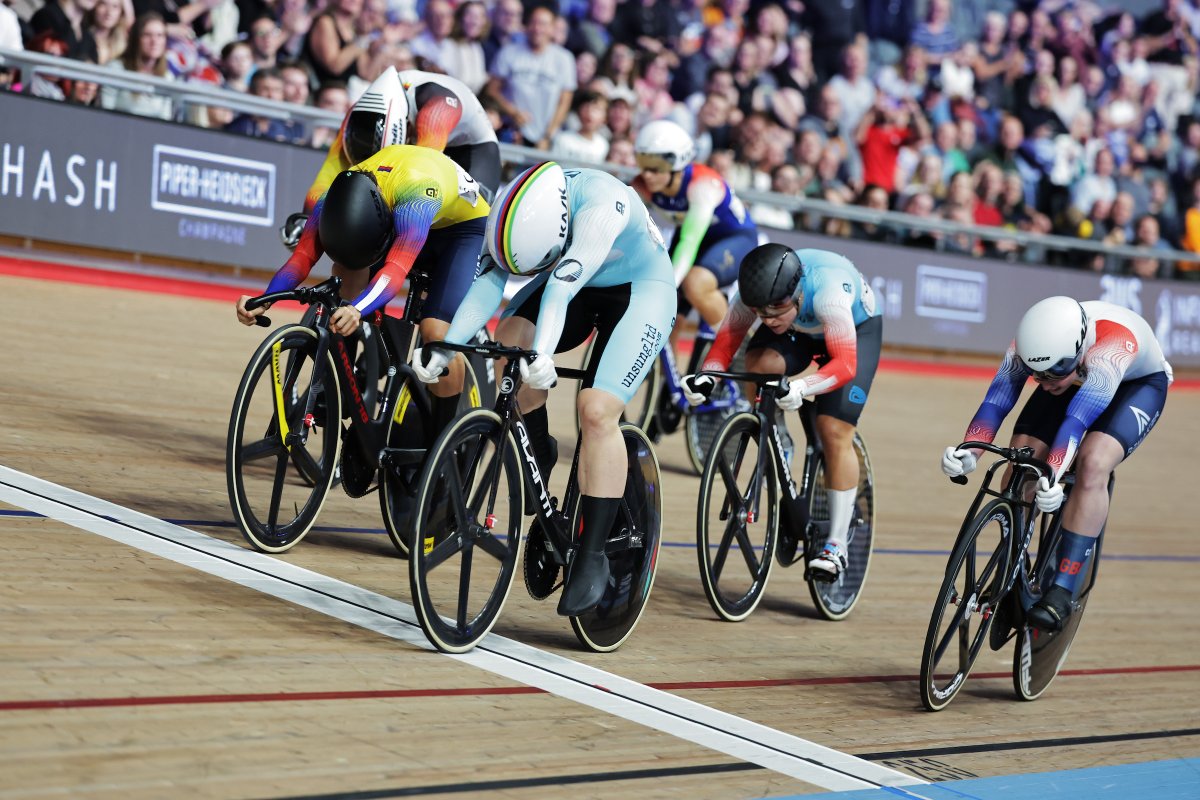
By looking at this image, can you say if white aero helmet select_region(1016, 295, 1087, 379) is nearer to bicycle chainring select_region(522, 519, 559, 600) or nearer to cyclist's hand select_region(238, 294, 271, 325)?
bicycle chainring select_region(522, 519, 559, 600)

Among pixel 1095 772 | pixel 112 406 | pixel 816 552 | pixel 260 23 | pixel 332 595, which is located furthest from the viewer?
pixel 260 23

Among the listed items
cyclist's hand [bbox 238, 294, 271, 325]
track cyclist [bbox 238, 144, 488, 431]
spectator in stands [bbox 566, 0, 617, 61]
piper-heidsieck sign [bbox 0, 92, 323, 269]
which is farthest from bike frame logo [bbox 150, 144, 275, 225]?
cyclist's hand [bbox 238, 294, 271, 325]

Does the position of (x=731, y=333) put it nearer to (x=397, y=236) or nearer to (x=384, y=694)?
(x=397, y=236)

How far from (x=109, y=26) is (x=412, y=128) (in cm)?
504

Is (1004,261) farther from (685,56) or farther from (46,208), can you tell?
(46,208)

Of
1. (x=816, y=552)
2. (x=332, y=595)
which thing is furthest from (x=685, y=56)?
(x=332, y=595)

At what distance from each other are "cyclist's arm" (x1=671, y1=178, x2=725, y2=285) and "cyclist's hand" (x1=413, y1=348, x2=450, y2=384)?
327 cm

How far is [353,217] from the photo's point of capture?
4.91 meters

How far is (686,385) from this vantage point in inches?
207

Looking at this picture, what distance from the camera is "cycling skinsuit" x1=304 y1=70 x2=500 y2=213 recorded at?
566 cm

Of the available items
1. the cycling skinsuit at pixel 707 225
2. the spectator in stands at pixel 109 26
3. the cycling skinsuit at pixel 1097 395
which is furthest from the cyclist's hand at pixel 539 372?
the spectator in stands at pixel 109 26

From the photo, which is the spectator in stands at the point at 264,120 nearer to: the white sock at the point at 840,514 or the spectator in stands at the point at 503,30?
the spectator in stands at the point at 503,30

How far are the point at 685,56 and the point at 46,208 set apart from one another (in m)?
6.18

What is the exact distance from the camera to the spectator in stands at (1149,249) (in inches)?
624
